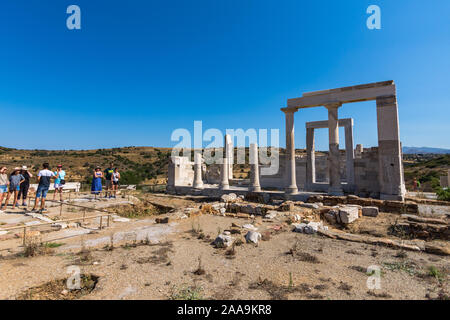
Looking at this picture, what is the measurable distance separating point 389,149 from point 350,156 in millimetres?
4143

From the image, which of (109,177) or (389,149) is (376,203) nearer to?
(389,149)

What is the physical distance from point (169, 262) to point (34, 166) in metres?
41.5

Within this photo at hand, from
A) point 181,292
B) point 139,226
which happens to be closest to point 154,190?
point 139,226

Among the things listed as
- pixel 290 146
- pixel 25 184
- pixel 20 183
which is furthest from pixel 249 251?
pixel 25 184

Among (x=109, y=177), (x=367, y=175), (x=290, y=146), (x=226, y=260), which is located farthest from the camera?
(x=109, y=177)

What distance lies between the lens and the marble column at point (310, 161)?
17.0 m

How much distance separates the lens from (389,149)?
36.1 feet

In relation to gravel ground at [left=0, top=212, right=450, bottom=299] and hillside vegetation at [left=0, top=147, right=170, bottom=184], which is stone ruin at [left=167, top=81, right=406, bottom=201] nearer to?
gravel ground at [left=0, top=212, right=450, bottom=299]

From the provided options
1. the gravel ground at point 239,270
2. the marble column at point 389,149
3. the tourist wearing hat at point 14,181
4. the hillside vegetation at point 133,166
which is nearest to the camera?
the gravel ground at point 239,270

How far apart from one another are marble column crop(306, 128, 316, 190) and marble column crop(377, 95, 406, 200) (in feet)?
18.4

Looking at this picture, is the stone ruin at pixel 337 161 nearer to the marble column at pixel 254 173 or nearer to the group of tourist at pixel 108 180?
the marble column at pixel 254 173

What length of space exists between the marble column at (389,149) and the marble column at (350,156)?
104 inches

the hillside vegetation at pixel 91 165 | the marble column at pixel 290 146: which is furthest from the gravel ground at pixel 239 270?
the hillside vegetation at pixel 91 165
